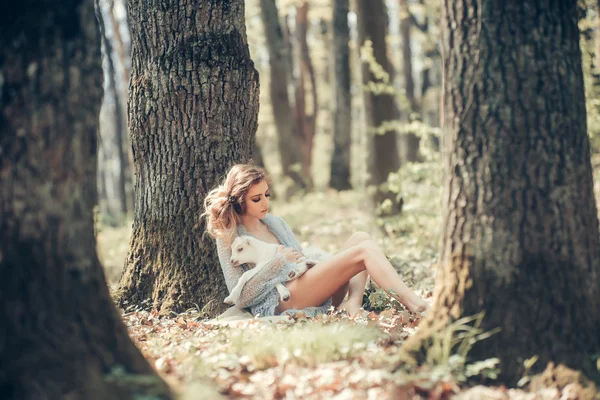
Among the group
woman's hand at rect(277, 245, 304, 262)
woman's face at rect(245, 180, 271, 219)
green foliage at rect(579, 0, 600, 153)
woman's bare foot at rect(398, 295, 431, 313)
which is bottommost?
woman's bare foot at rect(398, 295, 431, 313)

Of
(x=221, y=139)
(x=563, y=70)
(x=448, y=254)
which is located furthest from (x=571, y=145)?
(x=221, y=139)

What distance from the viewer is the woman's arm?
5449 mm

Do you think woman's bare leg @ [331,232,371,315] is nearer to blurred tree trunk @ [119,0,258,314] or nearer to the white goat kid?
the white goat kid

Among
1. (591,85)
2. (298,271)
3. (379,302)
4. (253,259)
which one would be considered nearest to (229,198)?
(253,259)

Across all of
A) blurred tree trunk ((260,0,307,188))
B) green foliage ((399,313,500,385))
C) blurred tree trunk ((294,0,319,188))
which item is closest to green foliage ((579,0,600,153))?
green foliage ((399,313,500,385))

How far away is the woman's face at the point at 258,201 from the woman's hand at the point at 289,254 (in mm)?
361

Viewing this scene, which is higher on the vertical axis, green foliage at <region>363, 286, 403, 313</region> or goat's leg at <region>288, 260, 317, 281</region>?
goat's leg at <region>288, 260, 317, 281</region>

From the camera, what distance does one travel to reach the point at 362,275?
5.76 metres

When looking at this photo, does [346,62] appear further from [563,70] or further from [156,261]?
[563,70]

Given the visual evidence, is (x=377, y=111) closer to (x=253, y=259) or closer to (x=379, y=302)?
(x=379, y=302)

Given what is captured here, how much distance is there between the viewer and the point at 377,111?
11.2 m

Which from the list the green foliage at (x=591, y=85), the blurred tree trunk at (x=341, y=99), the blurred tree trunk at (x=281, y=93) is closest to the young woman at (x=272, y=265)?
the green foliage at (x=591, y=85)

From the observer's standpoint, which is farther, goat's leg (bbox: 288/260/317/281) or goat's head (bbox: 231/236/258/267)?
goat's leg (bbox: 288/260/317/281)

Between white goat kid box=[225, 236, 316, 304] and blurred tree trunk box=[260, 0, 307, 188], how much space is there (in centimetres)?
1102
